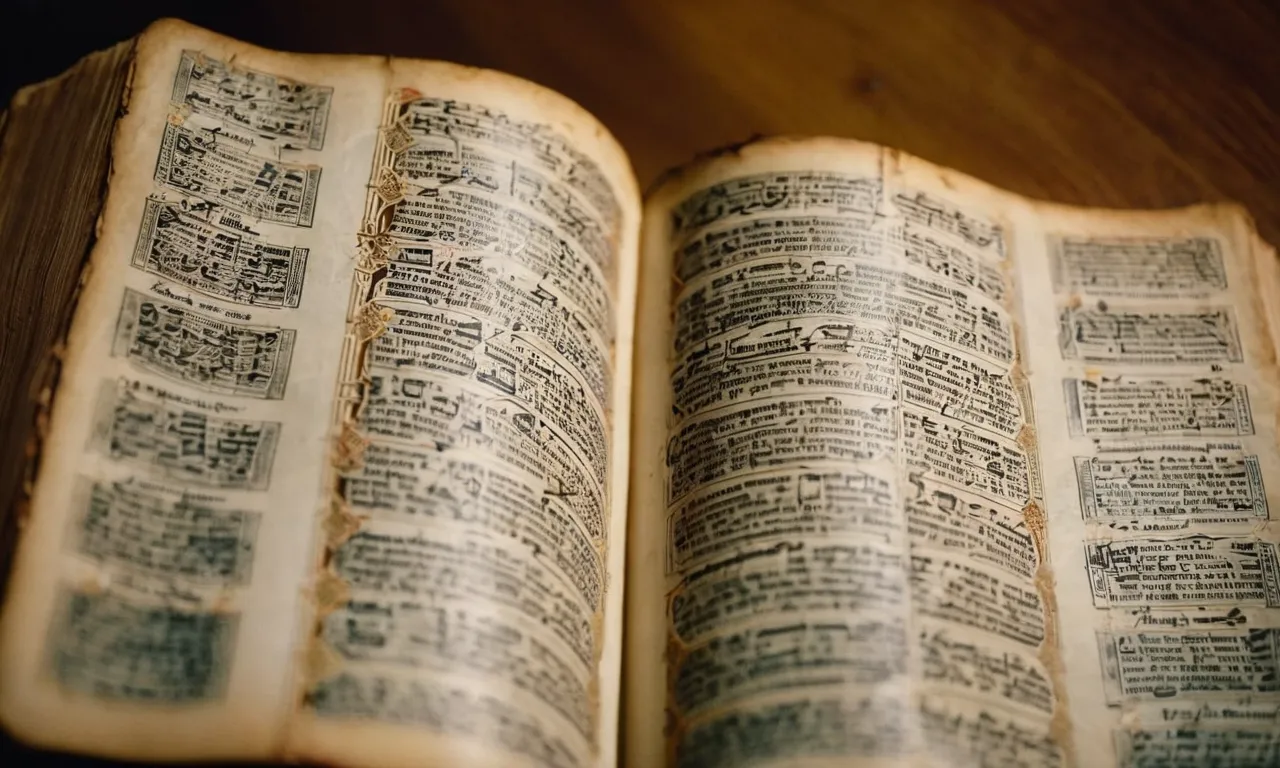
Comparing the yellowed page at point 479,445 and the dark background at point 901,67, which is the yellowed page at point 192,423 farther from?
the dark background at point 901,67

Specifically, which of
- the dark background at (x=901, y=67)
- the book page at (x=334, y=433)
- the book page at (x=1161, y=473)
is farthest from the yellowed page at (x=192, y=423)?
the book page at (x=1161, y=473)

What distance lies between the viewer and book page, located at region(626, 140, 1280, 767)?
0.77 meters

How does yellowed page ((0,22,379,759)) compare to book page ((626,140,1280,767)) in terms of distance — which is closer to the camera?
yellowed page ((0,22,379,759))

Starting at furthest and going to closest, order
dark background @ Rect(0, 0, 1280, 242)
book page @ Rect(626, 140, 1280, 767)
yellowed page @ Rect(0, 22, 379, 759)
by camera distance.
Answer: dark background @ Rect(0, 0, 1280, 242) < book page @ Rect(626, 140, 1280, 767) < yellowed page @ Rect(0, 22, 379, 759)

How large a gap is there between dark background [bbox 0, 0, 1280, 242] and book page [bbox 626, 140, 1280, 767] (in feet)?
0.40

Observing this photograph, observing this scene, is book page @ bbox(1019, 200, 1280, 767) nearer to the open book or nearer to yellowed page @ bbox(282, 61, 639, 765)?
the open book

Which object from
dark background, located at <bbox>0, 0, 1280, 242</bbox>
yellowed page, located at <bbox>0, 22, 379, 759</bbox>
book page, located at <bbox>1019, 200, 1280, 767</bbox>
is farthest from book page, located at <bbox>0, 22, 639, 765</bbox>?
book page, located at <bbox>1019, 200, 1280, 767</bbox>

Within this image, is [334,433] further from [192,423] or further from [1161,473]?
[1161,473]

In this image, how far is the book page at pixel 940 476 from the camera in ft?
2.52

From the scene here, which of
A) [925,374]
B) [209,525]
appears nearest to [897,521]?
[925,374]

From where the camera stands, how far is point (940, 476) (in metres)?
0.83

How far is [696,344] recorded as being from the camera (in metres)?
0.90

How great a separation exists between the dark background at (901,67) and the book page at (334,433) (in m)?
0.21

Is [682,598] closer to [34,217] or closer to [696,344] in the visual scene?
[696,344]
